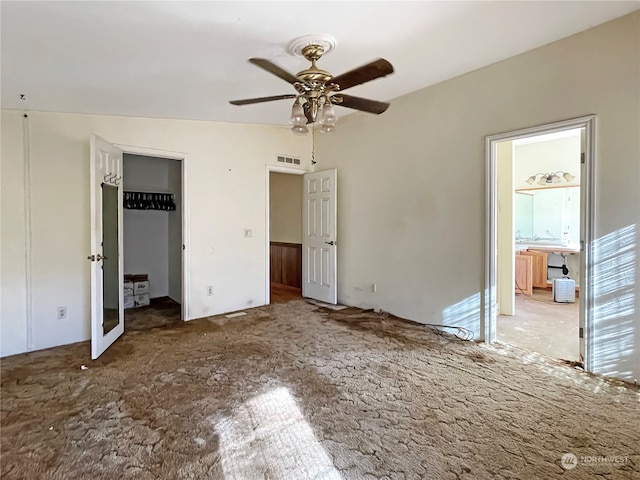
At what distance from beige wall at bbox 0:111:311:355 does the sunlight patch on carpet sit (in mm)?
2505

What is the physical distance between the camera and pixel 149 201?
5465 mm

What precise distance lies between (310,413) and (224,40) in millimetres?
2703

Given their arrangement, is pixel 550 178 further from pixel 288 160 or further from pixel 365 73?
pixel 365 73

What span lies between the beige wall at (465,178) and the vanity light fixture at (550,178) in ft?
12.8

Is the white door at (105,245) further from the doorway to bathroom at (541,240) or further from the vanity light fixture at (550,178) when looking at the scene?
the vanity light fixture at (550,178)

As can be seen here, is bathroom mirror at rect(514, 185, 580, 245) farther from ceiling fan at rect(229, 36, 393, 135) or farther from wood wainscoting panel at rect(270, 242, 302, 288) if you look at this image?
ceiling fan at rect(229, 36, 393, 135)

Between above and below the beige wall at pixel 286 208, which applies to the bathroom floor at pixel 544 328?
below

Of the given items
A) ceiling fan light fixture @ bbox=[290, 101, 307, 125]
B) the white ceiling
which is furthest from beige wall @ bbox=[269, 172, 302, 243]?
ceiling fan light fixture @ bbox=[290, 101, 307, 125]

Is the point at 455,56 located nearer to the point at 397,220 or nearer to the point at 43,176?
the point at 397,220

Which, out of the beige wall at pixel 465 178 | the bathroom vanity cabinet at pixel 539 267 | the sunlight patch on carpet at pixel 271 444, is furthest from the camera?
the bathroom vanity cabinet at pixel 539 267

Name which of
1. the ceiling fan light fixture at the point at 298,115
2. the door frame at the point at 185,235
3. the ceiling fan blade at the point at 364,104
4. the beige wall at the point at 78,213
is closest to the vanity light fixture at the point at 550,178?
the ceiling fan blade at the point at 364,104

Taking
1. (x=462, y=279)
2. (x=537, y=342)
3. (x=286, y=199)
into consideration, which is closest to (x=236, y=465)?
(x=462, y=279)

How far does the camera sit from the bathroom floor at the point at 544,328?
3295 mm

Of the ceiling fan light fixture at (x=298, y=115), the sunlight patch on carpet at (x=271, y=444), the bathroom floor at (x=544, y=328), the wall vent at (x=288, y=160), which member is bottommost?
the sunlight patch on carpet at (x=271, y=444)
